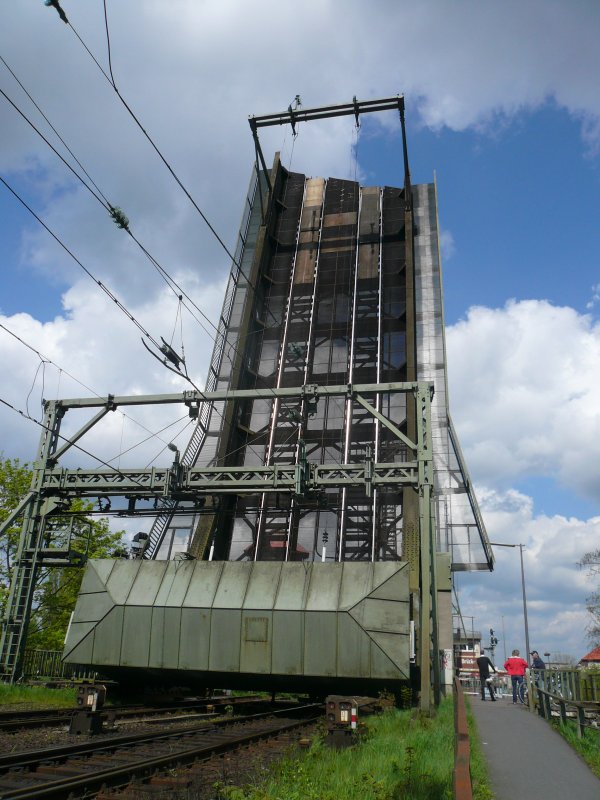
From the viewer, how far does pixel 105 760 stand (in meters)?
9.52

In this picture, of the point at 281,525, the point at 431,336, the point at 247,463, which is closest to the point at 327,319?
the point at 431,336

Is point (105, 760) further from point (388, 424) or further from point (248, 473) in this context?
point (388, 424)

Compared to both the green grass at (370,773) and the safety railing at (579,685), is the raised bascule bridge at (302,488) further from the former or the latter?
the green grass at (370,773)

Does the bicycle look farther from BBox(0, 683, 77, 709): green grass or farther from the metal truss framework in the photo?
BBox(0, 683, 77, 709): green grass

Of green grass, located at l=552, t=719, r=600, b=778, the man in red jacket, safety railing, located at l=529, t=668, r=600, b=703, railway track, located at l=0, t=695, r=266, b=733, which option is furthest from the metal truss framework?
green grass, located at l=552, t=719, r=600, b=778

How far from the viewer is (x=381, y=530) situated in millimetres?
29047

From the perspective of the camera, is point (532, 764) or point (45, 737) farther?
point (45, 737)

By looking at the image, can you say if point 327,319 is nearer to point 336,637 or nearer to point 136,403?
point 136,403

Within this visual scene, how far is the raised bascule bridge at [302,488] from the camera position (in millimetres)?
18469

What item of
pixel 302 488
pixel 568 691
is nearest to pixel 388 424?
pixel 302 488

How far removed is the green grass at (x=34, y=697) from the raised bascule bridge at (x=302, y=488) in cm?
124

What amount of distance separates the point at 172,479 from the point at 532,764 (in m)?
15.6

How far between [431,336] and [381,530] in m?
12.5

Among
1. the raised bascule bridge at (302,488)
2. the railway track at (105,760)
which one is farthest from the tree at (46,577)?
the railway track at (105,760)
